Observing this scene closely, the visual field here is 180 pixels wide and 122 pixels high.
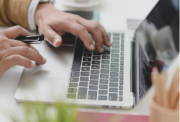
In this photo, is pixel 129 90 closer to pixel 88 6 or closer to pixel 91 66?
pixel 91 66

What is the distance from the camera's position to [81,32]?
24.6 inches

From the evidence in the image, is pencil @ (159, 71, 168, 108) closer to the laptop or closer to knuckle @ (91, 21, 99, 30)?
the laptop

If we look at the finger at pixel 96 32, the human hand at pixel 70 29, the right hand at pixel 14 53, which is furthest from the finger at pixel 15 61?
the finger at pixel 96 32

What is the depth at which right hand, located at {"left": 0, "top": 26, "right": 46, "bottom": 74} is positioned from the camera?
54 centimetres

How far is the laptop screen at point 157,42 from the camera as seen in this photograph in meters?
0.45

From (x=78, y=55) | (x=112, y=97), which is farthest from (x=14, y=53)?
(x=112, y=97)

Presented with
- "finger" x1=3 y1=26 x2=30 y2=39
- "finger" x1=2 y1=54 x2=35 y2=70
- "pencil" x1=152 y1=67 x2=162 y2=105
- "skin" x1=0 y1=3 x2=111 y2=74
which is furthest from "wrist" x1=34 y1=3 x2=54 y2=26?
"pencil" x1=152 y1=67 x2=162 y2=105

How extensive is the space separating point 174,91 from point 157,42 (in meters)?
0.30

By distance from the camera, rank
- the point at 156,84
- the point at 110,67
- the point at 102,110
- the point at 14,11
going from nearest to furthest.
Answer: the point at 156,84 → the point at 102,110 → the point at 110,67 → the point at 14,11

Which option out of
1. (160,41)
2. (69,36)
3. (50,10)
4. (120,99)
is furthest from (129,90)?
(50,10)

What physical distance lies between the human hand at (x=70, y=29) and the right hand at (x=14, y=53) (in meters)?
0.07

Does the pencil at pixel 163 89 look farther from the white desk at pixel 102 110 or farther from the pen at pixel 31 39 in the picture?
the pen at pixel 31 39

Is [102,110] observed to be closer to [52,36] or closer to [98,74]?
[98,74]

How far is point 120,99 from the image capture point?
489mm
